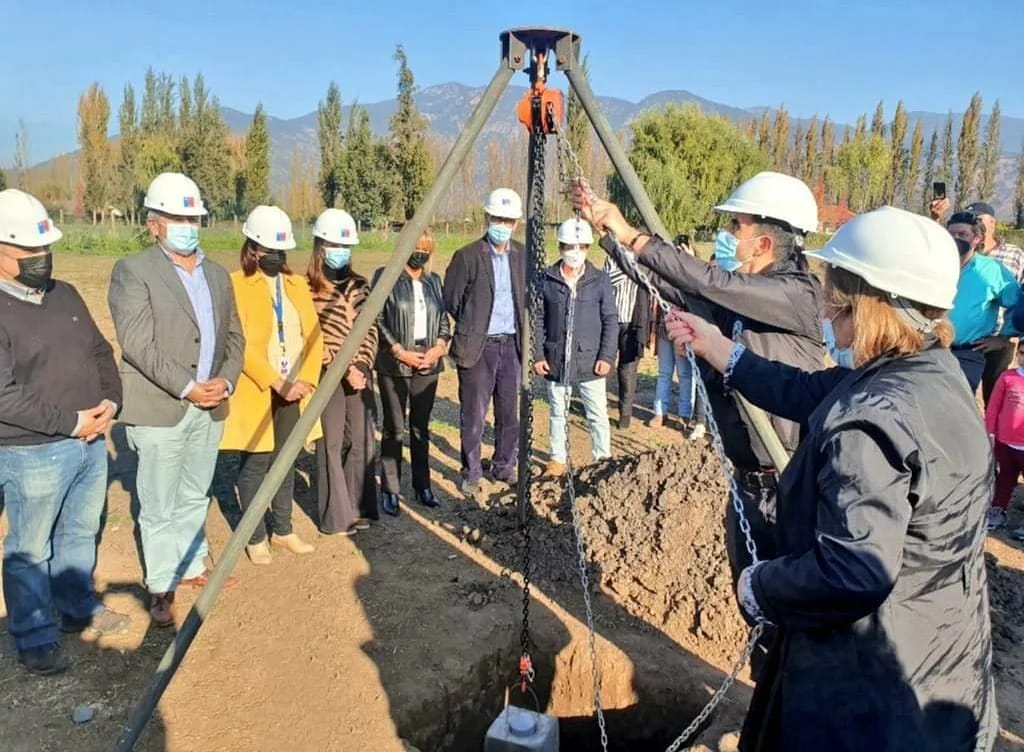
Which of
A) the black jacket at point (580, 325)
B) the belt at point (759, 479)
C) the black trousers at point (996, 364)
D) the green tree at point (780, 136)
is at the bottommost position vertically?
the black trousers at point (996, 364)

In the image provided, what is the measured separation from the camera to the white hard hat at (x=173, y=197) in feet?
13.2

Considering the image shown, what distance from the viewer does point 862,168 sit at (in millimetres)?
48781

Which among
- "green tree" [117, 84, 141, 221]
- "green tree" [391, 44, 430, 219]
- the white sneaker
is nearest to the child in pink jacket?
the white sneaker

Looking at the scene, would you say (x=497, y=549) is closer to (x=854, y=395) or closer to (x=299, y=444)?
(x=299, y=444)

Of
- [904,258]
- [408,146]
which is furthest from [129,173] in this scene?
[904,258]

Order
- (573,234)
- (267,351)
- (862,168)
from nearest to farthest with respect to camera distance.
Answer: (267,351) → (573,234) → (862,168)

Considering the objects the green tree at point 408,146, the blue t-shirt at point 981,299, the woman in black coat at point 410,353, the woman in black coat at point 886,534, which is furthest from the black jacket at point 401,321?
the green tree at point 408,146

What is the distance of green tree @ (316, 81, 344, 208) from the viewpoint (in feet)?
126

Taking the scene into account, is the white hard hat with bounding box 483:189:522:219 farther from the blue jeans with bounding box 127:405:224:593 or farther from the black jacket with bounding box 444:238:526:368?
the blue jeans with bounding box 127:405:224:593

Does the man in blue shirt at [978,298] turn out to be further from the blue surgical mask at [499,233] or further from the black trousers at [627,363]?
the blue surgical mask at [499,233]

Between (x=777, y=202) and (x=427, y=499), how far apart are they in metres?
4.01

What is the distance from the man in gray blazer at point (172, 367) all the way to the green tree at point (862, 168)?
50.9 m

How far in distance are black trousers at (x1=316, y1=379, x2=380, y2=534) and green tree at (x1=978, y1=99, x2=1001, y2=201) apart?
5595 cm

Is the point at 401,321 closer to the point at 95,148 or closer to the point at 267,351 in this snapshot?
the point at 267,351
